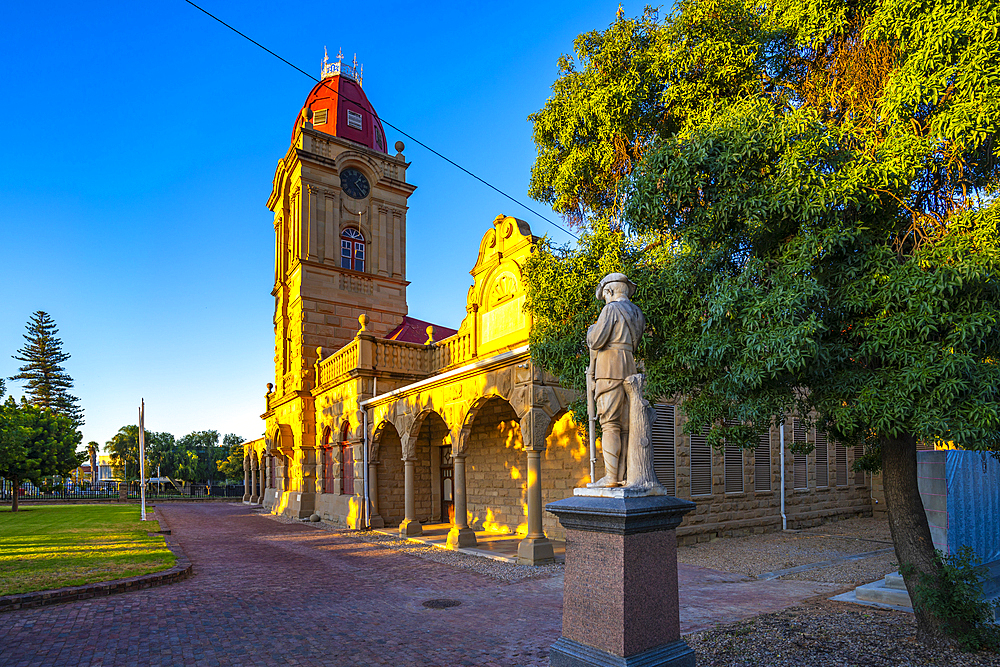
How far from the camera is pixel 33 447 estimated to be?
89.5ft

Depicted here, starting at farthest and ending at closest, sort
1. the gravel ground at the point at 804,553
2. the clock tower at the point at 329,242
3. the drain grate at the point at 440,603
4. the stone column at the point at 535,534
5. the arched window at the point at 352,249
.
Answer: the arched window at the point at 352,249
the clock tower at the point at 329,242
the stone column at the point at 535,534
the gravel ground at the point at 804,553
the drain grate at the point at 440,603

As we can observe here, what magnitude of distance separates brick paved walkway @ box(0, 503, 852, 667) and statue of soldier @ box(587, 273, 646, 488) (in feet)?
7.92

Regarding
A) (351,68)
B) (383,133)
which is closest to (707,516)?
(383,133)

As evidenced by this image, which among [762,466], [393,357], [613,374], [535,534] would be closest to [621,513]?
[613,374]

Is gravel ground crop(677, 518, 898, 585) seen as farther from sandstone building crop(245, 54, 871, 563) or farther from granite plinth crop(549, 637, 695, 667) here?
granite plinth crop(549, 637, 695, 667)

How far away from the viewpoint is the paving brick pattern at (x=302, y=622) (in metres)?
6.24

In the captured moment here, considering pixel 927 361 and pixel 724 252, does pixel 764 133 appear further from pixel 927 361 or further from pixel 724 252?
pixel 927 361

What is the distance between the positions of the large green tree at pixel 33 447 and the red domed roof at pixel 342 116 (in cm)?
1736

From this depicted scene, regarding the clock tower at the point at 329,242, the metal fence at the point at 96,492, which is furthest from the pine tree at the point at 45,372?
the clock tower at the point at 329,242

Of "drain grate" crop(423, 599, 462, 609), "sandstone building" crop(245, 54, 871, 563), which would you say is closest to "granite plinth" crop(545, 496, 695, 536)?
"drain grate" crop(423, 599, 462, 609)

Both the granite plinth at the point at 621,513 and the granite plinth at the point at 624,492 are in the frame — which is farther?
the granite plinth at the point at 624,492

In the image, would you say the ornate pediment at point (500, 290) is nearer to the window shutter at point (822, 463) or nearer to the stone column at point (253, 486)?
the window shutter at point (822, 463)

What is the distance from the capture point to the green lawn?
9.67 metres

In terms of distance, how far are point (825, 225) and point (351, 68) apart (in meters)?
31.1
